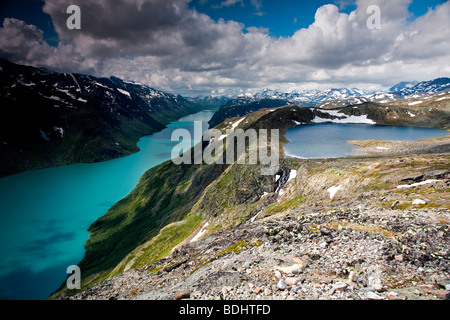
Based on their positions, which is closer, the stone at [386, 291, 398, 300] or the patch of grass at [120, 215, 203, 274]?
the stone at [386, 291, 398, 300]

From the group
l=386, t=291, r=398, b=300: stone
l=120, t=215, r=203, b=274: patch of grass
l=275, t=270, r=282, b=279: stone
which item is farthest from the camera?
l=120, t=215, r=203, b=274: patch of grass

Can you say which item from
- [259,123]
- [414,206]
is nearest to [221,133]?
[259,123]

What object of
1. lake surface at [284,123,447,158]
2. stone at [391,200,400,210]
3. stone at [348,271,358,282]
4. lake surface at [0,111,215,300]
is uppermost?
lake surface at [284,123,447,158]

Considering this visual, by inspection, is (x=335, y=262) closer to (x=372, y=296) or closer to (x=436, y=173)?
(x=372, y=296)

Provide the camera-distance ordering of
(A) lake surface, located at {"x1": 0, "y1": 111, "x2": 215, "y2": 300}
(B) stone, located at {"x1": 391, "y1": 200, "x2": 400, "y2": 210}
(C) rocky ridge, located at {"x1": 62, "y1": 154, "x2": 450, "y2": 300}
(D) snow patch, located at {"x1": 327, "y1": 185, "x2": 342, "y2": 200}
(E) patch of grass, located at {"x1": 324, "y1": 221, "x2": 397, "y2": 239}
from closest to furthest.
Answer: (C) rocky ridge, located at {"x1": 62, "y1": 154, "x2": 450, "y2": 300}
(E) patch of grass, located at {"x1": 324, "y1": 221, "x2": 397, "y2": 239}
(B) stone, located at {"x1": 391, "y1": 200, "x2": 400, "y2": 210}
(D) snow patch, located at {"x1": 327, "y1": 185, "x2": 342, "y2": 200}
(A) lake surface, located at {"x1": 0, "y1": 111, "x2": 215, "y2": 300}

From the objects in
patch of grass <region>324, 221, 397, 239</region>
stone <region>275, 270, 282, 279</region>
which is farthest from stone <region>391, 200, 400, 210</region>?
stone <region>275, 270, 282, 279</region>

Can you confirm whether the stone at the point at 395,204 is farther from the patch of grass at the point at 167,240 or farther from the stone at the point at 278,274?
the patch of grass at the point at 167,240

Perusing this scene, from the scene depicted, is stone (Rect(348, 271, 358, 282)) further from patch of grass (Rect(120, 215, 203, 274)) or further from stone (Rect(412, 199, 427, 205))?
patch of grass (Rect(120, 215, 203, 274))

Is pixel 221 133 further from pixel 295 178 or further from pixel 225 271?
pixel 225 271
